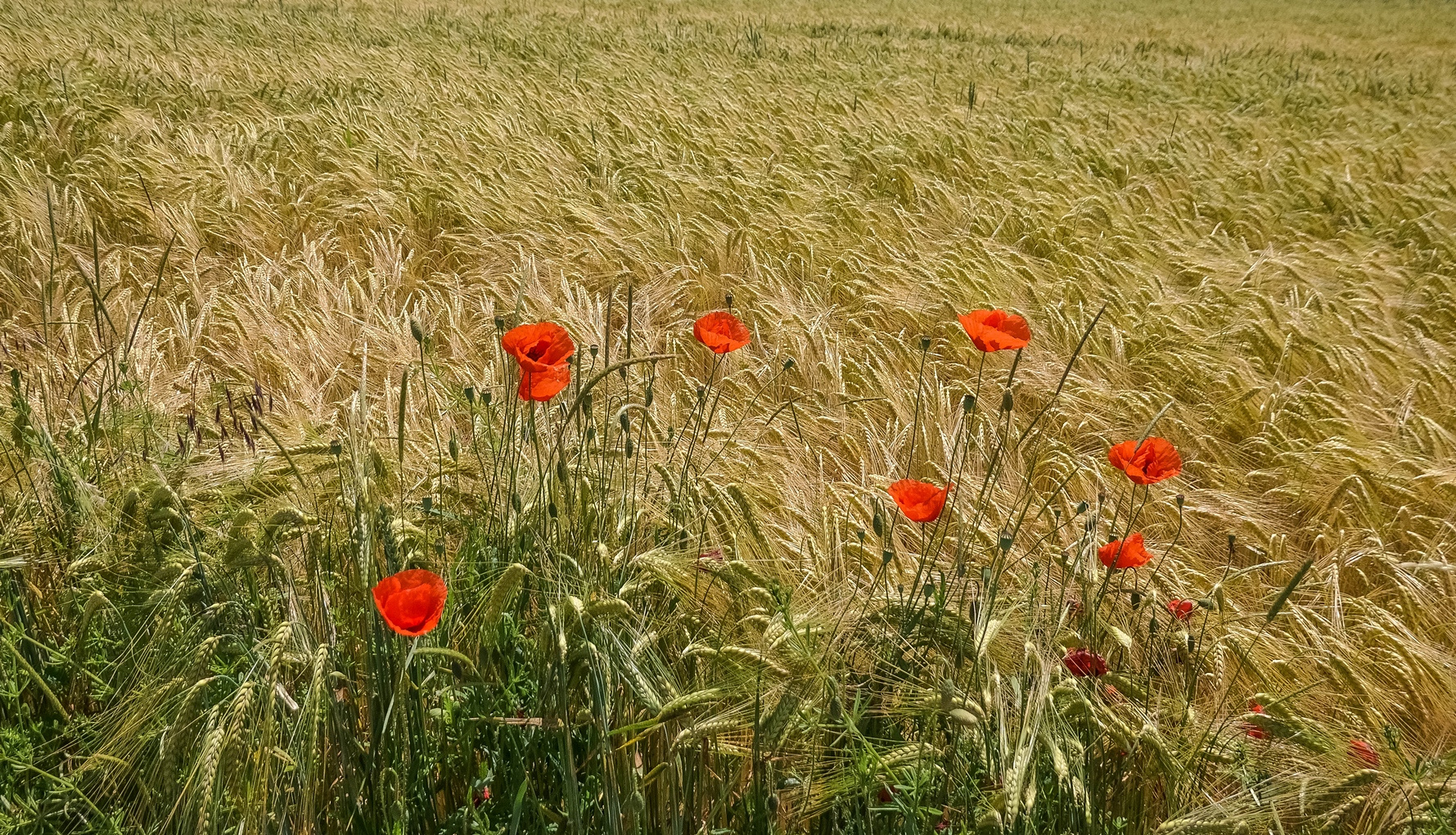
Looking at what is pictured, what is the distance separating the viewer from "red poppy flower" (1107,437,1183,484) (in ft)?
4.31

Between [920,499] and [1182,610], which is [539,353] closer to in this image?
[920,499]

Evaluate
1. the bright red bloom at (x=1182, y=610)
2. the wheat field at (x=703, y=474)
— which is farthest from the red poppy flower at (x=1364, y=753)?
the bright red bloom at (x=1182, y=610)

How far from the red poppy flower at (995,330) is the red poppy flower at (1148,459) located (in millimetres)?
202

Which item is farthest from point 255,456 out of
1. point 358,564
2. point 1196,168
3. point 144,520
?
point 1196,168

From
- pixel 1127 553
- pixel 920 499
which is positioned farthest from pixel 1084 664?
pixel 920 499

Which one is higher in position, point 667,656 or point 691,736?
point 691,736

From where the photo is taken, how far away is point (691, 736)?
1006 millimetres

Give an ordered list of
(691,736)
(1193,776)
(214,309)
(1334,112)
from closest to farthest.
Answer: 1. (691,736)
2. (1193,776)
3. (214,309)
4. (1334,112)

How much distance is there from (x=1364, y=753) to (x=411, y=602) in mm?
1180

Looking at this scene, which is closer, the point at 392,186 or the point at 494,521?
the point at 494,521

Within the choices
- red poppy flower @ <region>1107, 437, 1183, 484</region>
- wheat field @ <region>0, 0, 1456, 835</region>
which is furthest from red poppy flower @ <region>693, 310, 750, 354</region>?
red poppy flower @ <region>1107, 437, 1183, 484</region>

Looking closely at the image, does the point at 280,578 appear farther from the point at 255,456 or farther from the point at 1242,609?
the point at 1242,609

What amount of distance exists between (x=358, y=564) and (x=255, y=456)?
460 mm

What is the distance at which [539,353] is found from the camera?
1.26 m
